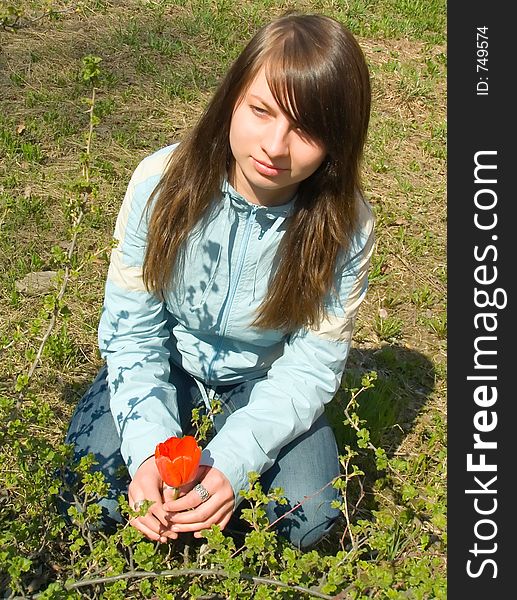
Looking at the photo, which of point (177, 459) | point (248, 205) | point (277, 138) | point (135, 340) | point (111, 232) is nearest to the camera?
point (177, 459)

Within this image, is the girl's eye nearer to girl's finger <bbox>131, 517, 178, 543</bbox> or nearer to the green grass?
the green grass

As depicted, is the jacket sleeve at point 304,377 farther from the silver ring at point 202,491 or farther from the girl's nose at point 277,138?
the girl's nose at point 277,138

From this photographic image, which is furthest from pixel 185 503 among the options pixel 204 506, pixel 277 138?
pixel 277 138

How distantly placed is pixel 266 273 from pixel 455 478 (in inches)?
35.2

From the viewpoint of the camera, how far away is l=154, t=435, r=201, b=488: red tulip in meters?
→ 1.91

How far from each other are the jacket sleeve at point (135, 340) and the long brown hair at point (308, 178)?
0.05 m

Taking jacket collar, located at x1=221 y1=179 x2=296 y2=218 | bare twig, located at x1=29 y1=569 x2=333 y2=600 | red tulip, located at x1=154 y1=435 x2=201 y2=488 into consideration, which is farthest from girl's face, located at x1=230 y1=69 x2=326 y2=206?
bare twig, located at x1=29 y1=569 x2=333 y2=600

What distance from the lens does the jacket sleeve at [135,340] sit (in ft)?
7.72

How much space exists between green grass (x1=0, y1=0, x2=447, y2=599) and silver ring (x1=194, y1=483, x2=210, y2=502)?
0.16 m

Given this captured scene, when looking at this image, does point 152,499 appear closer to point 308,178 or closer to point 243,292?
point 243,292

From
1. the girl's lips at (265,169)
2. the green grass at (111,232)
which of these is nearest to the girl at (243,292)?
the girl's lips at (265,169)

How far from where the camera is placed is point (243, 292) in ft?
8.21

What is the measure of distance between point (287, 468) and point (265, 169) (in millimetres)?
905

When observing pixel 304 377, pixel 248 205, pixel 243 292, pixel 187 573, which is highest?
pixel 248 205
